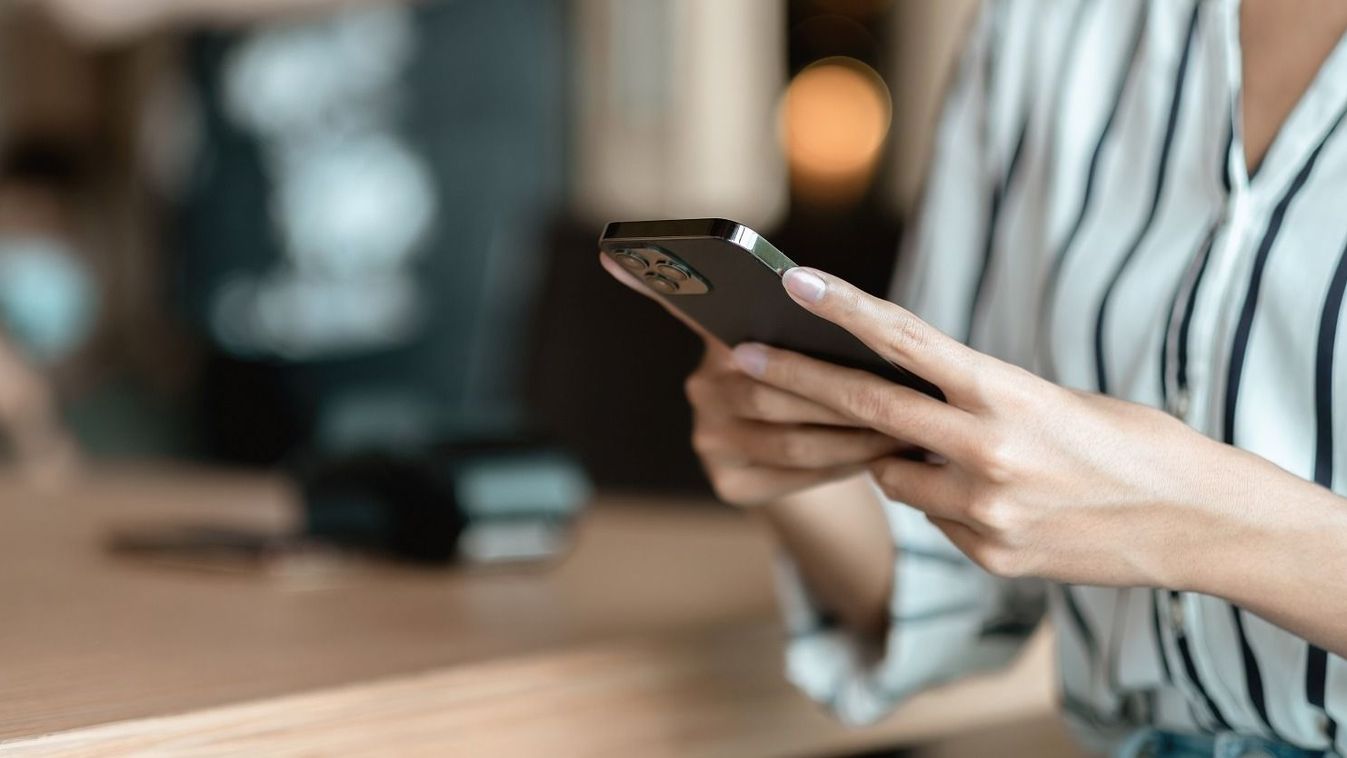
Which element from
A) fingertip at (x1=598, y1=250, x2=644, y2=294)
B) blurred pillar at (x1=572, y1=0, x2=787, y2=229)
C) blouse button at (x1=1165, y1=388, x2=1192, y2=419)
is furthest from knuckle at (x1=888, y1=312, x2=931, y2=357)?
blurred pillar at (x1=572, y1=0, x2=787, y2=229)

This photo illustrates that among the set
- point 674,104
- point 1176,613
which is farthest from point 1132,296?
point 674,104

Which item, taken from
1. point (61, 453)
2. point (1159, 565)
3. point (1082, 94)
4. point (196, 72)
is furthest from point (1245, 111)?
point (196, 72)

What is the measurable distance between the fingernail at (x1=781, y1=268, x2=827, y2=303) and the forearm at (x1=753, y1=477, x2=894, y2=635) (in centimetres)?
24

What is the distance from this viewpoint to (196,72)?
320 cm

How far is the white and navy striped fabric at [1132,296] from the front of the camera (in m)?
0.56

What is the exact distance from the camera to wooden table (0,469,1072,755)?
527 millimetres

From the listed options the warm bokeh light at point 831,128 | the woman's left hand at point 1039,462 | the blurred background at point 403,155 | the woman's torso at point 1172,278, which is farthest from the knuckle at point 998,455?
the warm bokeh light at point 831,128

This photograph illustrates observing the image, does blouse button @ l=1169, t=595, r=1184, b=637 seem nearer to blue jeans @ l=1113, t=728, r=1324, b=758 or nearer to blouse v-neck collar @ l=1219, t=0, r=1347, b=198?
blue jeans @ l=1113, t=728, r=1324, b=758

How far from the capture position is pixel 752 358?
0.52 m

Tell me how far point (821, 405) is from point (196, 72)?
3002mm

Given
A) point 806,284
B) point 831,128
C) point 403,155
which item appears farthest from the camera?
point 831,128

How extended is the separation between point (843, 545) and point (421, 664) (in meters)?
0.22

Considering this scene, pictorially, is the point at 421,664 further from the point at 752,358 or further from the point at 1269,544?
the point at 1269,544

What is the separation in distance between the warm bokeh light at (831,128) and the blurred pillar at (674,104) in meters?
0.19
